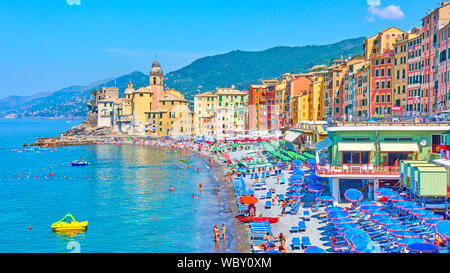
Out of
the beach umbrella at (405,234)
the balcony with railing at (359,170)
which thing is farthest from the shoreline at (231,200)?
the beach umbrella at (405,234)

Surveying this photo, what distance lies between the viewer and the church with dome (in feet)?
493

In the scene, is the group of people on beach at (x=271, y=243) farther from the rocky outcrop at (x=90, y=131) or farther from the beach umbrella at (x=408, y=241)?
the rocky outcrop at (x=90, y=131)

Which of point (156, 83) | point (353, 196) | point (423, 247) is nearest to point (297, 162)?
point (353, 196)

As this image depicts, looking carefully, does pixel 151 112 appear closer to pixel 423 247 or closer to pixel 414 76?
pixel 414 76

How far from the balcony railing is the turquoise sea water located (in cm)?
908

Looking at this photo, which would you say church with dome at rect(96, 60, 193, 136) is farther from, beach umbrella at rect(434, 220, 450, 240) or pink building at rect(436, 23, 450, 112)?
beach umbrella at rect(434, 220, 450, 240)

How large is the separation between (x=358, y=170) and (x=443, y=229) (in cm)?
1135

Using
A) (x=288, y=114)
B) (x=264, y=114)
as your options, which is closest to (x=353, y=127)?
(x=288, y=114)

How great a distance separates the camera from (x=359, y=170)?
36.1 metres

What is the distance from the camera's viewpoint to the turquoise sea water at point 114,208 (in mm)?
34375

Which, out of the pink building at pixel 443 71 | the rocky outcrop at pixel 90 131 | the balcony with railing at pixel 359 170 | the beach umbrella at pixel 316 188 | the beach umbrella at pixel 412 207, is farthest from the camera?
the rocky outcrop at pixel 90 131

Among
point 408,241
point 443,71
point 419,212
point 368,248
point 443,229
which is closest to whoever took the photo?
point 408,241

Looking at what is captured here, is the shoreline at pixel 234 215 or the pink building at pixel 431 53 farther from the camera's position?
the pink building at pixel 431 53

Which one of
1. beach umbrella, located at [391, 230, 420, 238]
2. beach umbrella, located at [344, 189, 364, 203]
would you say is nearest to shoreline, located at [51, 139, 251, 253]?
beach umbrella, located at [344, 189, 364, 203]
